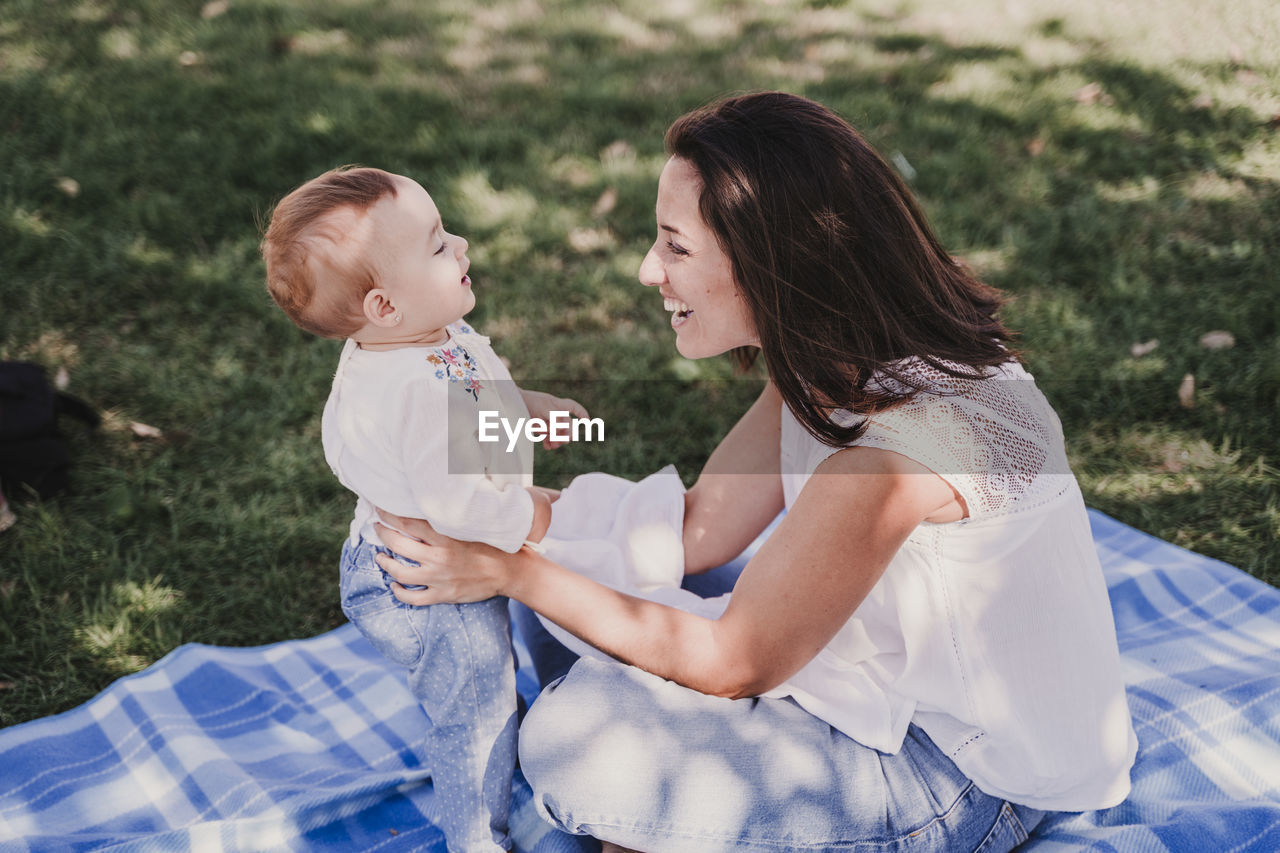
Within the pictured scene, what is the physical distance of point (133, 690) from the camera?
2721mm

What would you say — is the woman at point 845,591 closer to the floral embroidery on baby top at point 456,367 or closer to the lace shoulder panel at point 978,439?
the lace shoulder panel at point 978,439

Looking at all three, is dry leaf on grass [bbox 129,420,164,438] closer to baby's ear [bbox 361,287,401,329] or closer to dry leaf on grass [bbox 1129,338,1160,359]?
baby's ear [bbox 361,287,401,329]

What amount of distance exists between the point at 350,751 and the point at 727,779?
121 cm

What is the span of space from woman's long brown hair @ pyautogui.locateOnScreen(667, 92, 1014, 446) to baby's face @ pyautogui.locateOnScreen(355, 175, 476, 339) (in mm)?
513

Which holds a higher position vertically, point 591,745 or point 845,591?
point 845,591

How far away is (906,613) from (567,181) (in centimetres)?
362

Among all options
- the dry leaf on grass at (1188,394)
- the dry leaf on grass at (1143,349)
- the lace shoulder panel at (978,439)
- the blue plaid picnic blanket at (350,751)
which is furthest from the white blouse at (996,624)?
the dry leaf on grass at (1143,349)

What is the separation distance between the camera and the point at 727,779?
6.27ft

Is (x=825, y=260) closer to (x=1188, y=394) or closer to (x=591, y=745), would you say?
(x=591, y=745)

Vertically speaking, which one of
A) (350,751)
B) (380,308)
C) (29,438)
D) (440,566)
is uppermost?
(380,308)

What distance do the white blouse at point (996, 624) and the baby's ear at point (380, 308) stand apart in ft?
2.86

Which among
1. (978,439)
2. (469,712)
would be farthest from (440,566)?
(978,439)

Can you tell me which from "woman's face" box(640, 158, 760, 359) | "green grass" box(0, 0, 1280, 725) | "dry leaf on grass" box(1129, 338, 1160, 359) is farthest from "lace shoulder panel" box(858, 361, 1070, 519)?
"dry leaf on grass" box(1129, 338, 1160, 359)

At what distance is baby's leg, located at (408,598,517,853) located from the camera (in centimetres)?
205
